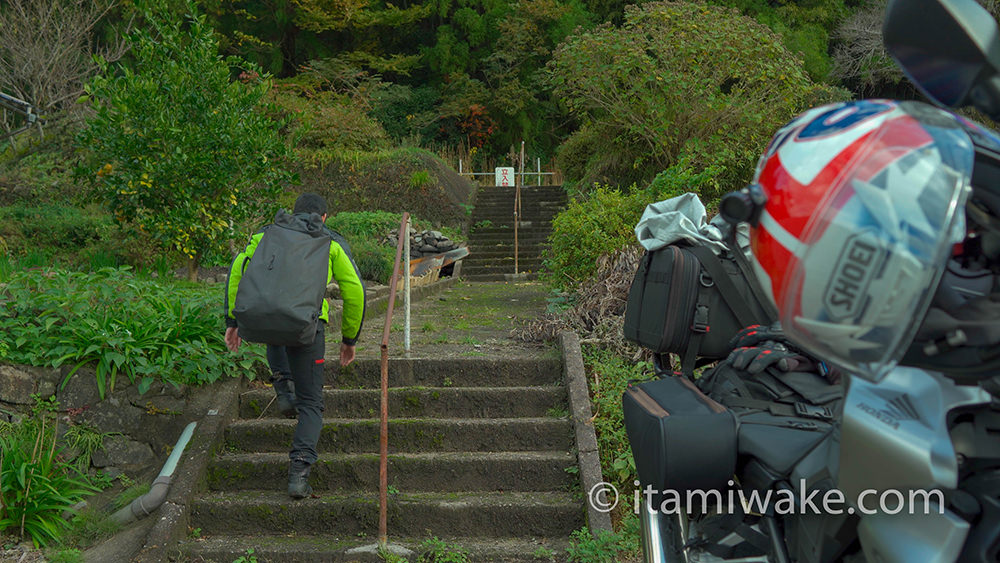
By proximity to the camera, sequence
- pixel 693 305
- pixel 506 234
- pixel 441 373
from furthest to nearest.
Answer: pixel 506 234, pixel 441 373, pixel 693 305

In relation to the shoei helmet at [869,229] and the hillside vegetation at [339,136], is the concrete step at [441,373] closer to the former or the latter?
the hillside vegetation at [339,136]

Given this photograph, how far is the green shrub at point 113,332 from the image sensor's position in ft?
18.8

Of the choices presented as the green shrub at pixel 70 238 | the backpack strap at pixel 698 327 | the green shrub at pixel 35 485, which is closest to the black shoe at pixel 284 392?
the green shrub at pixel 35 485

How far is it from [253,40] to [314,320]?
24343 mm

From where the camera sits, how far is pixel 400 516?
5102 millimetres

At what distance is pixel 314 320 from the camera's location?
15.7ft

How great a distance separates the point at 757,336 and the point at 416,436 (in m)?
3.37

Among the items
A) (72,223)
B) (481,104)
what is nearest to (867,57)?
(481,104)

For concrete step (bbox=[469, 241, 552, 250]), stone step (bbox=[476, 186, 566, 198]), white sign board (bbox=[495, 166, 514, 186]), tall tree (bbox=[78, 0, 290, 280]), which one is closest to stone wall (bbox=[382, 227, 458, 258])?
concrete step (bbox=[469, 241, 552, 250])

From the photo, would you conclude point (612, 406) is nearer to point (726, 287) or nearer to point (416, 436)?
point (416, 436)

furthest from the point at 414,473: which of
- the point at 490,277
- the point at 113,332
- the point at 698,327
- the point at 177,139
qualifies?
the point at 490,277

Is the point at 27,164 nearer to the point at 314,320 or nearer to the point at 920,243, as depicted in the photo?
the point at 314,320

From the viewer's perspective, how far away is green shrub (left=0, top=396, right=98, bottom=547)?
A: 5.09 meters

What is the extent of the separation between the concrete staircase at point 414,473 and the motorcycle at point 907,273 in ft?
10.9
